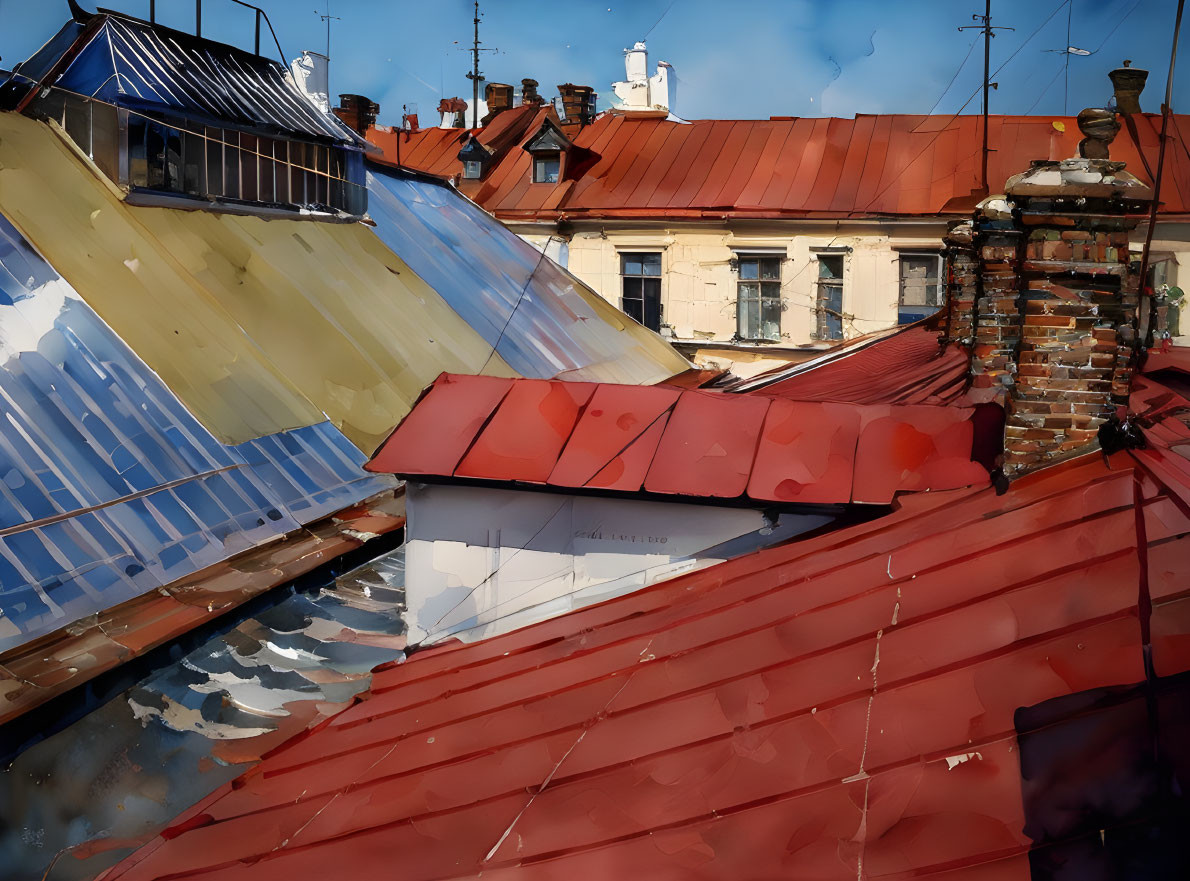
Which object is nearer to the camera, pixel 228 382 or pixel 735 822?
pixel 735 822

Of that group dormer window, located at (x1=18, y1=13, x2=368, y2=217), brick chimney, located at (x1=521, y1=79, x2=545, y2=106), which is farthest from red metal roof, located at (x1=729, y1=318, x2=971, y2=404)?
brick chimney, located at (x1=521, y1=79, x2=545, y2=106)

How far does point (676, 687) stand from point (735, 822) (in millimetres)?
881

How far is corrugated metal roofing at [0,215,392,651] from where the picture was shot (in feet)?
18.9

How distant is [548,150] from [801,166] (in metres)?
5.79

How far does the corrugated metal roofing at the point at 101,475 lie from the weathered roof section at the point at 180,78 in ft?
9.55

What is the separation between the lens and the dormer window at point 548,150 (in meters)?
23.5

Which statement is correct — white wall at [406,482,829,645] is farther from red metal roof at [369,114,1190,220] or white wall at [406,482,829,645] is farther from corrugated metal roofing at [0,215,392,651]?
red metal roof at [369,114,1190,220]

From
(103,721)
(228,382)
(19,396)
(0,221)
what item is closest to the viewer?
(103,721)

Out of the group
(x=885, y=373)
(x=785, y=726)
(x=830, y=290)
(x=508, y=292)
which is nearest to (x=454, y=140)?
(x=830, y=290)

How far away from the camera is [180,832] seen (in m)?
4.29

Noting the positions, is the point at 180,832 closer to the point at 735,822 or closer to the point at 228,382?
the point at 735,822

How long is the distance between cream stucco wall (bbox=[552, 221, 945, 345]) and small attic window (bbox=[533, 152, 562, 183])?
6.11 ft

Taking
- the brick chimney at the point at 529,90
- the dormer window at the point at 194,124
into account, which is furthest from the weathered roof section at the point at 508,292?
the brick chimney at the point at 529,90

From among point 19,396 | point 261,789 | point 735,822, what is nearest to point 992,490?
point 735,822
